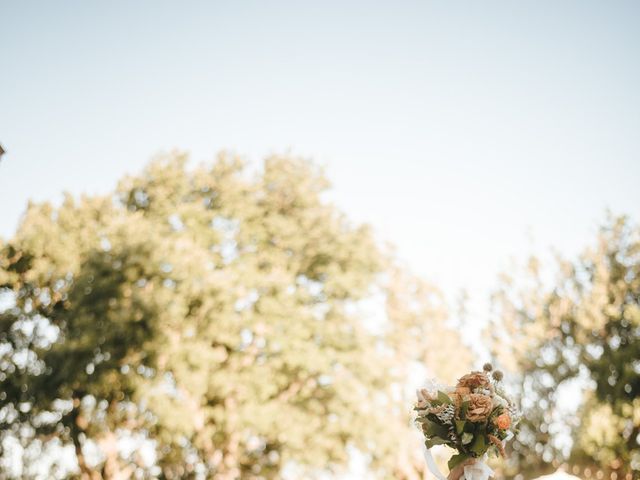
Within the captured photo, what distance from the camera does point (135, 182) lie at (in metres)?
20.3

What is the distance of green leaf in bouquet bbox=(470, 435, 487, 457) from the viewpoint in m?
4.66

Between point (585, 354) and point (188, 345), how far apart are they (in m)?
18.3

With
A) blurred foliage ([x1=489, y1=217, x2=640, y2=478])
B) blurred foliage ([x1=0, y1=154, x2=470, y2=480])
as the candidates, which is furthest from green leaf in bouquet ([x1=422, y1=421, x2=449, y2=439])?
blurred foliage ([x1=489, y1=217, x2=640, y2=478])

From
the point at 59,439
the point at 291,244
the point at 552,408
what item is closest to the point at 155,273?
the point at 291,244

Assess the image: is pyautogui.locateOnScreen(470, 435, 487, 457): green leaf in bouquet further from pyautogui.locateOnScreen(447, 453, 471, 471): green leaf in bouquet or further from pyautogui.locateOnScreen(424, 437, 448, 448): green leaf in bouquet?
pyautogui.locateOnScreen(424, 437, 448, 448): green leaf in bouquet

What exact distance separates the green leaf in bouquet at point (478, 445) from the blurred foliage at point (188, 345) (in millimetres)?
12150

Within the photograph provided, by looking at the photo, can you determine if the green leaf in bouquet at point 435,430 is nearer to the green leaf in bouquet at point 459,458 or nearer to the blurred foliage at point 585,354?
the green leaf in bouquet at point 459,458

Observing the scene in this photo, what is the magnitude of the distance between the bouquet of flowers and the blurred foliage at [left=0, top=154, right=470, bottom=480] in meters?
11.9

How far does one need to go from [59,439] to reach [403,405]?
12.6 meters

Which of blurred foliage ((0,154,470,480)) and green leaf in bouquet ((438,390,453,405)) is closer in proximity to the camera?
green leaf in bouquet ((438,390,453,405))

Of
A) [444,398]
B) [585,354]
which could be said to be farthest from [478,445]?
[585,354]

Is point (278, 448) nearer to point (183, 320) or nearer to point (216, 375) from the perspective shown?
point (216, 375)

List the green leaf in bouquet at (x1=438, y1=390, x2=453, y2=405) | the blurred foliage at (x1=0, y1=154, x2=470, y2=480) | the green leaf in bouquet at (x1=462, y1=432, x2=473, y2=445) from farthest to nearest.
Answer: the blurred foliage at (x1=0, y1=154, x2=470, y2=480) < the green leaf in bouquet at (x1=438, y1=390, x2=453, y2=405) < the green leaf in bouquet at (x1=462, y1=432, x2=473, y2=445)

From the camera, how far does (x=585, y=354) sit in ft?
77.2
